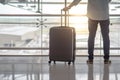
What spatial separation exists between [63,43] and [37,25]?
167 centimetres

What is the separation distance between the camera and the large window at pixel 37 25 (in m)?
6.86

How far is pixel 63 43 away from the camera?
5.64 metres

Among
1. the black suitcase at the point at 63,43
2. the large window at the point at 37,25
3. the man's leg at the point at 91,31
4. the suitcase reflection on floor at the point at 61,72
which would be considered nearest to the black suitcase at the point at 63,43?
the black suitcase at the point at 63,43

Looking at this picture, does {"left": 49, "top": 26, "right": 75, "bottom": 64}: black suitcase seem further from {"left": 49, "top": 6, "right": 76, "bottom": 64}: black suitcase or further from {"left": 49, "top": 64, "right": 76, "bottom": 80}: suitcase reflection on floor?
{"left": 49, "top": 64, "right": 76, "bottom": 80}: suitcase reflection on floor

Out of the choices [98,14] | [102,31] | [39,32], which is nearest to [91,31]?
[102,31]

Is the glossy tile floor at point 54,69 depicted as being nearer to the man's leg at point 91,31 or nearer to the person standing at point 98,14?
the man's leg at point 91,31

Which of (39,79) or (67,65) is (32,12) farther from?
(39,79)

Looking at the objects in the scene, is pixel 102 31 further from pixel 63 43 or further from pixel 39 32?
pixel 39 32

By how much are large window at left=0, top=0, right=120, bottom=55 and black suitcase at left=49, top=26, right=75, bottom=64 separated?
111 centimetres

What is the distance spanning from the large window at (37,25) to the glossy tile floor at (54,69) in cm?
60

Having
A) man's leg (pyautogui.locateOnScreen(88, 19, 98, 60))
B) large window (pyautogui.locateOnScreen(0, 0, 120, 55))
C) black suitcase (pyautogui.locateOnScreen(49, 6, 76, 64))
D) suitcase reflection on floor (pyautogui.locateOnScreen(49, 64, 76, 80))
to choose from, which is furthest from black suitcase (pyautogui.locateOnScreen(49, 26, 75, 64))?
large window (pyautogui.locateOnScreen(0, 0, 120, 55))

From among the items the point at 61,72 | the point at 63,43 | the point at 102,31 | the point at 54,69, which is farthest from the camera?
the point at 102,31

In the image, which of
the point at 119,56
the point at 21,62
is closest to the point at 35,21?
the point at 21,62

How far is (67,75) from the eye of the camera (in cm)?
499
